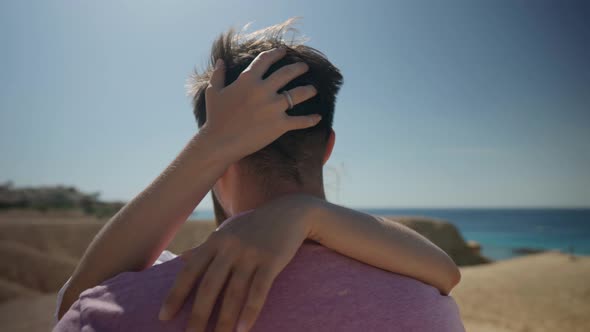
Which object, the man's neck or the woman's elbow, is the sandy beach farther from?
the man's neck

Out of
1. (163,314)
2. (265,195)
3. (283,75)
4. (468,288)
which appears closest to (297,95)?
(283,75)

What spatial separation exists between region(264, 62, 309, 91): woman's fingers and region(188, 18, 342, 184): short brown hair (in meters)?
0.08

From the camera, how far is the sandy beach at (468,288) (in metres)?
8.87

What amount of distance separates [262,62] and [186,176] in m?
0.49

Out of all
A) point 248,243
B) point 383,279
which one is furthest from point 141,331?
point 383,279

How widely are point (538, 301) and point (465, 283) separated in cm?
244

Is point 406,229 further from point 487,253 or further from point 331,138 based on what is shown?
point 487,253

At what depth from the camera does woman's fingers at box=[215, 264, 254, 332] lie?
0.88 metres

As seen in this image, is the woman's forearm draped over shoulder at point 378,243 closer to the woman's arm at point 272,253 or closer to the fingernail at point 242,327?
the woman's arm at point 272,253

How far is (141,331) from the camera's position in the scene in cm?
92

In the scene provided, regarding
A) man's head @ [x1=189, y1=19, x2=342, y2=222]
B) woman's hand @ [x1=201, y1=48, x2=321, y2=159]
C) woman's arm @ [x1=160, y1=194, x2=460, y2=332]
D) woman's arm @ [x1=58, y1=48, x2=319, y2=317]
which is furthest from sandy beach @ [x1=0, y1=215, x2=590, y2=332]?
woman's hand @ [x1=201, y1=48, x2=321, y2=159]

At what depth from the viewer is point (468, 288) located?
12.6 metres

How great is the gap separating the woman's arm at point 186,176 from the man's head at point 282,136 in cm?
16

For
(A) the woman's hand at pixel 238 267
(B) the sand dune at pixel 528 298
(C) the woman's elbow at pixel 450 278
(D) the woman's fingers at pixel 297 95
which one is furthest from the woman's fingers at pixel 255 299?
(B) the sand dune at pixel 528 298
